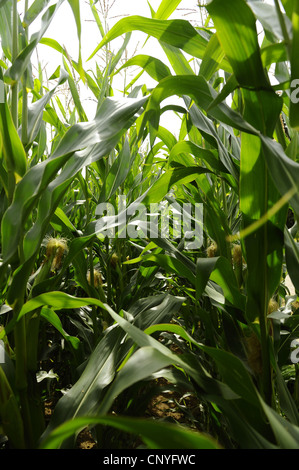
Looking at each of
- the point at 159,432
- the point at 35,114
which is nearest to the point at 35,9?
the point at 35,114

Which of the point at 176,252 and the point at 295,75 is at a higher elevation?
the point at 295,75

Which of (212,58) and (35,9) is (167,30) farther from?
(35,9)

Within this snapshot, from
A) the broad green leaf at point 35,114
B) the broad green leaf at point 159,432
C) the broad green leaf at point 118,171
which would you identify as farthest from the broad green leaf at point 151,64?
the broad green leaf at point 159,432

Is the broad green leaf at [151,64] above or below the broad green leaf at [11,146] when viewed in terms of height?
above

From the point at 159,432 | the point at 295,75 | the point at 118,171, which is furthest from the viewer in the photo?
the point at 118,171

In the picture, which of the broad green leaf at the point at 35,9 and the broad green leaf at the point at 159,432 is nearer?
the broad green leaf at the point at 159,432

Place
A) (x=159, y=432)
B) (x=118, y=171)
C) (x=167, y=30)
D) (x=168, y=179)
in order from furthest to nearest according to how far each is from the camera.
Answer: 1. (x=118, y=171)
2. (x=168, y=179)
3. (x=167, y=30)
4. (x=159, y=432)

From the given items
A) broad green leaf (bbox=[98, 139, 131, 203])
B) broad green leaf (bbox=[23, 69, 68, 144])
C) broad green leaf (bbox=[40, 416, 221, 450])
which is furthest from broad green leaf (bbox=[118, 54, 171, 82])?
broad green leaf (bbox=[40, 416, 221, 450])

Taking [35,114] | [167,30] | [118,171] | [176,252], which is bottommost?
[176,252]

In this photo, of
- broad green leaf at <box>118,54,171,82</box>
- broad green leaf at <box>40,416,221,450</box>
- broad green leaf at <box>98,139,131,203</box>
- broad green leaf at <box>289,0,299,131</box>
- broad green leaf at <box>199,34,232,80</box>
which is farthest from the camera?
broad green leaf at <box>98,139,131,203</box>

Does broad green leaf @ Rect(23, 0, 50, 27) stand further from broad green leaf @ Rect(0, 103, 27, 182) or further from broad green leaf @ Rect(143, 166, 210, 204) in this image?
broad green leaf @ Rect(143, 166, 210, 204)

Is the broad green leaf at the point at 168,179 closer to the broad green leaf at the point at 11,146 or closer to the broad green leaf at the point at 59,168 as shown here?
the broad green leaf at the point at 59,168

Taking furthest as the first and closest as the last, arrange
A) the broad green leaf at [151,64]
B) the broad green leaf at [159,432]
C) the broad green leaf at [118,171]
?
the broad green leaf at [118,171] → the broad green leaf at [151,64] → the broad green leaf at [159,432]
